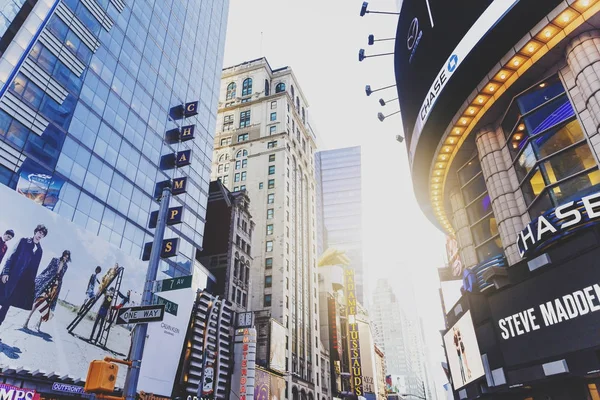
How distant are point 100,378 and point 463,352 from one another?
22.8m

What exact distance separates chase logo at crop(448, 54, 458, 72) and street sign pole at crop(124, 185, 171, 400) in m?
19.3

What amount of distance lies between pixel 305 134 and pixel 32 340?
82604mm

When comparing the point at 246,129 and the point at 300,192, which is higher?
the point at 246,129

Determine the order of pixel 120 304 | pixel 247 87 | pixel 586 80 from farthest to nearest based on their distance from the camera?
1. pixel 247 87
2. pixel 120 304
3. pixel 586 80

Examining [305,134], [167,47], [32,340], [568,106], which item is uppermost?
[305,134]

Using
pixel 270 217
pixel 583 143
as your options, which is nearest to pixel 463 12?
pixel 583 143

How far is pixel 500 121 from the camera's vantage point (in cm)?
2681

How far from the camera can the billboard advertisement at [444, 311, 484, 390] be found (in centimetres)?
2352

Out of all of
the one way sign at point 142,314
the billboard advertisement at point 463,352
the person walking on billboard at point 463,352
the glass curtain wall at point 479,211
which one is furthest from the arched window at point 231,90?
the one way sign at point 142,314

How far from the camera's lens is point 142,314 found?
1264 cm

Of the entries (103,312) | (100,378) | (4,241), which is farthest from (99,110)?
(100,378)

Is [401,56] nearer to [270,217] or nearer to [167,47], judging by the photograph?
[167,47]

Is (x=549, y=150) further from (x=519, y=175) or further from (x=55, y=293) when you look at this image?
(x=55, y=293)

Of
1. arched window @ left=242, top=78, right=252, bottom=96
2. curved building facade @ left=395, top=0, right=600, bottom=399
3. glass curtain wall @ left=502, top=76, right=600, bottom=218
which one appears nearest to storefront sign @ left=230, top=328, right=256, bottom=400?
curved building facade @ left=395, top=0, right=600, bottom=399
